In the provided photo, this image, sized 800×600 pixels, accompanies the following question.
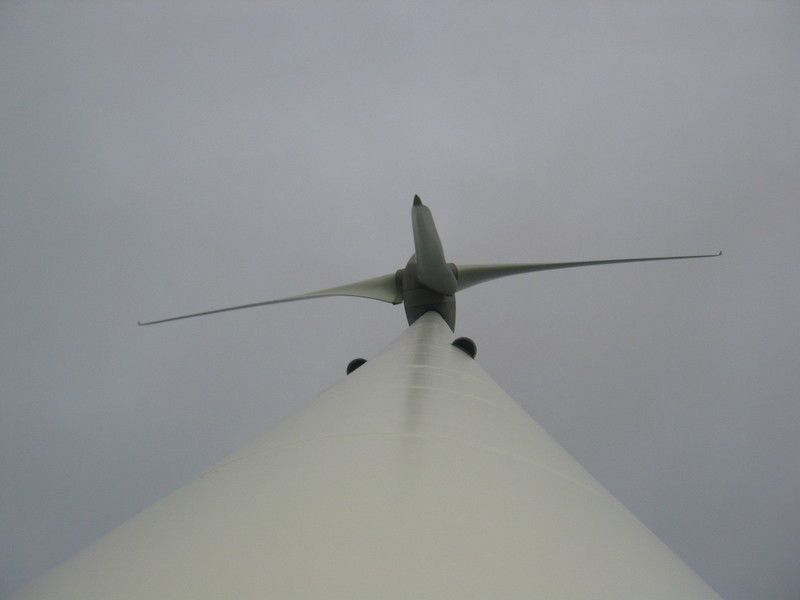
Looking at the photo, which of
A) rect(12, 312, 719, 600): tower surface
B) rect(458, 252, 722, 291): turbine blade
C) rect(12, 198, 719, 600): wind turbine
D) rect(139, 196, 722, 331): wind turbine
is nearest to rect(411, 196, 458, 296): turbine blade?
rect(139, 196, 722, 331): wind turbine

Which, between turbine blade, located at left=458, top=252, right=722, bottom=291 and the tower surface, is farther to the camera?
turbine blade, located at left=458, top=252, right=722, bottom=291

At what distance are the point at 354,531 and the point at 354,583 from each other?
223 millimetres

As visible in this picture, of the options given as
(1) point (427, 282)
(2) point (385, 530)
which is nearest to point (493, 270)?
(1) point (427, 282)

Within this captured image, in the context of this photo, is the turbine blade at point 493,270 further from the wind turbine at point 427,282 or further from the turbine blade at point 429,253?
the turbine blade at point 429,253

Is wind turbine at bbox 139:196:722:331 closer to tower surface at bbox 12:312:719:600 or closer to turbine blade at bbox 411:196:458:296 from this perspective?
turbine blade at bbox 411:196:458:296

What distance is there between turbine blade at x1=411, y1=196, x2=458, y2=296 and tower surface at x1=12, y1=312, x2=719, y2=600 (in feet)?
24.7

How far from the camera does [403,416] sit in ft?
7.30

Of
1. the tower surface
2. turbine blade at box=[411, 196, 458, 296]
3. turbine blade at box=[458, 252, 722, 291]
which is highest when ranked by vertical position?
turbine blade at box=[458, 252, 722, 291]

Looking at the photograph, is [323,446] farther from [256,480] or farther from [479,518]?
[479,518]

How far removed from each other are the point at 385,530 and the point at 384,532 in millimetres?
10

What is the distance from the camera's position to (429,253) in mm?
10648

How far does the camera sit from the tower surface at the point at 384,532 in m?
1.05

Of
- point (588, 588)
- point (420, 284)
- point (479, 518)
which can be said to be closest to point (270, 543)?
point (479, 518)

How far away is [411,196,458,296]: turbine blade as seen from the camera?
930 cm
